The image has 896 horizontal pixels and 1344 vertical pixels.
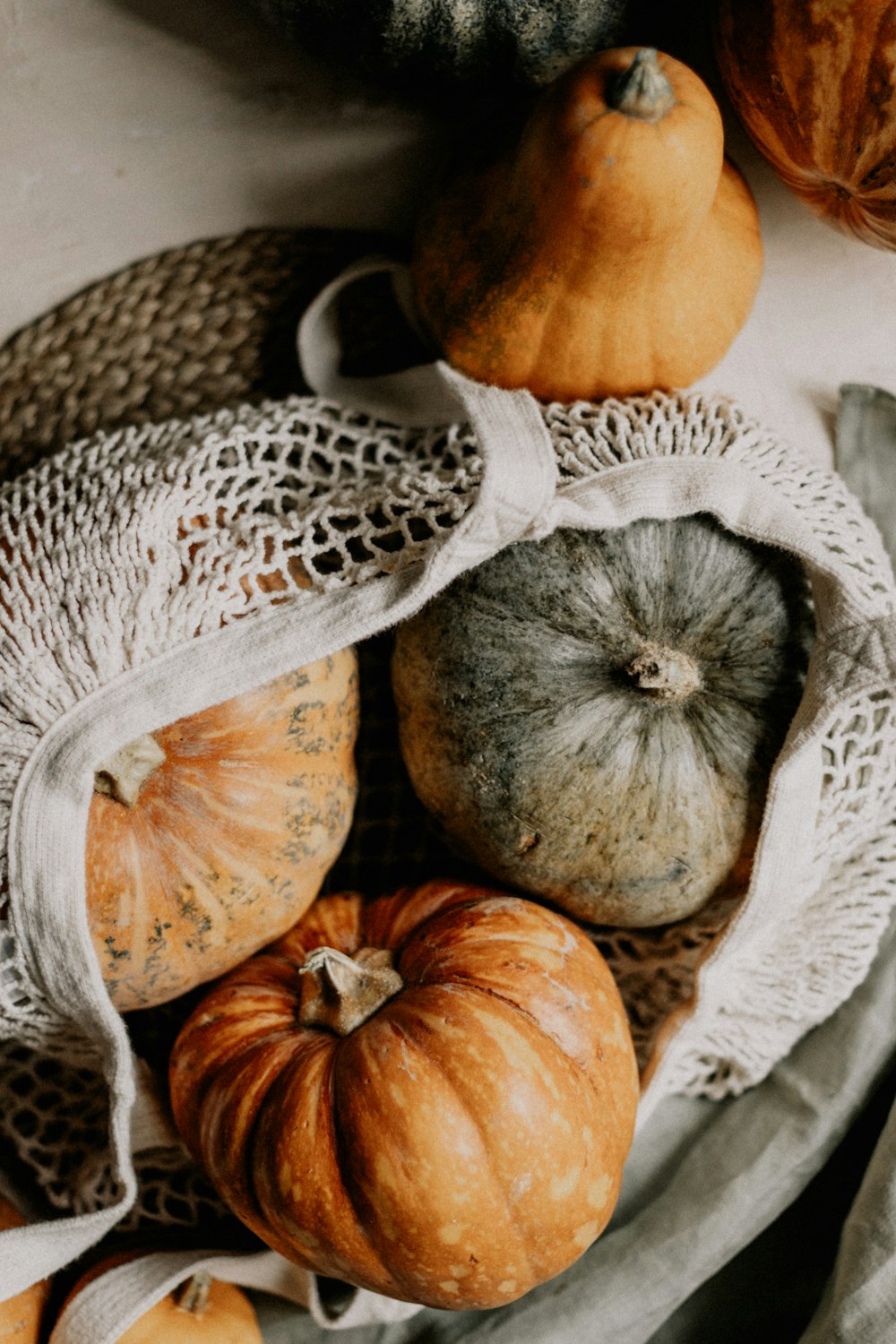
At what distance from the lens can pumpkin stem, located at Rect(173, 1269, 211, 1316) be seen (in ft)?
2.81

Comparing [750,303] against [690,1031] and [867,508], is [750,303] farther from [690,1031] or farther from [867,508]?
[690,1031]

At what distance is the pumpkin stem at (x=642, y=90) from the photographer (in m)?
0.69

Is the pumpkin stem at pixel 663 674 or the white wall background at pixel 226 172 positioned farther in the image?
the white wall background at pixel 226 172

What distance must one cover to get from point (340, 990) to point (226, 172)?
69 cm

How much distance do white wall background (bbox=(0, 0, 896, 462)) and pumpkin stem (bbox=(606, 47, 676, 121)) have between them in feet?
0.88

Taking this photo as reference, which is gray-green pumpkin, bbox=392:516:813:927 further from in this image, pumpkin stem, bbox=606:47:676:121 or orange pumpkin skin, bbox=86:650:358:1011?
pumpkin stem, bbox=606:47:676:121

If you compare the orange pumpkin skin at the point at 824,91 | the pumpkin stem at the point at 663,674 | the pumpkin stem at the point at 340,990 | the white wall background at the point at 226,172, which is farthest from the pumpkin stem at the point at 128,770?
the orange pumpkin skin at the point at 824,91

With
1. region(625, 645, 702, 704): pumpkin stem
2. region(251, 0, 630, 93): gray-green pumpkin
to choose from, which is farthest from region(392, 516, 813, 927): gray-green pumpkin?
region(251, 0, 630, 93): gray-green pumpkin

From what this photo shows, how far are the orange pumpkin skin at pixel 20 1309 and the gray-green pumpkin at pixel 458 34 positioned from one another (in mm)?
944

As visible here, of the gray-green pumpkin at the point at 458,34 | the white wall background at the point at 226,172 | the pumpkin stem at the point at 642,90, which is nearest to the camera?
the pumpkin stem at the point at 642,90

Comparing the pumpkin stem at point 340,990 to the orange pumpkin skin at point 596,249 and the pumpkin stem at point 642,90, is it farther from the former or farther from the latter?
the pumpkin stem at point 642,90

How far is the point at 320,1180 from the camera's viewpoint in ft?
2.33

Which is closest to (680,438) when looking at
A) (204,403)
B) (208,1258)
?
(204,403)

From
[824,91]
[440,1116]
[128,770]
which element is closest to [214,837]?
[128,770]
